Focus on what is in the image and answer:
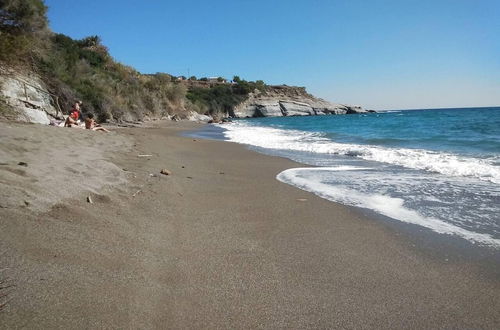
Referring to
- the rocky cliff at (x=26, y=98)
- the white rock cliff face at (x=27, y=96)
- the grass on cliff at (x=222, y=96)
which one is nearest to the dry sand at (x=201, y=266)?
the rocky cliff at (x=26, y=98)

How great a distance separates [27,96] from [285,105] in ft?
250

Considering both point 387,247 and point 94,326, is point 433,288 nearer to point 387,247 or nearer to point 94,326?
point 387,247

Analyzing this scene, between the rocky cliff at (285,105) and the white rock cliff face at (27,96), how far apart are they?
6060cm

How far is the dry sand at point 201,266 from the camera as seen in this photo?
228 cm

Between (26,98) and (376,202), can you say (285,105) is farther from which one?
(376,202)

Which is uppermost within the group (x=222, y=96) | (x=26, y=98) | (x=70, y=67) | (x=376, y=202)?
(x=222, y=96)

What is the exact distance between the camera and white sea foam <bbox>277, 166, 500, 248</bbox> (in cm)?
412

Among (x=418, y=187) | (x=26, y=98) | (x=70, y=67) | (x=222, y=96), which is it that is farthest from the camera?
(x=222, y=96)

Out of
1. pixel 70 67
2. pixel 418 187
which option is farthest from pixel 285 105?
pixel 418 187

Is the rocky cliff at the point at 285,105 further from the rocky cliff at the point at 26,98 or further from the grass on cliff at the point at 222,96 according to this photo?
the rocky cliff at the point at 26,98

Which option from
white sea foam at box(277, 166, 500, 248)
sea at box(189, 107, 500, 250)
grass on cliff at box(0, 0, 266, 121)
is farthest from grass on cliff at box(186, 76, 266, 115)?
white sea foam at box(277, 166, 500, 248)

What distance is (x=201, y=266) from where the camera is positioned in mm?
3020

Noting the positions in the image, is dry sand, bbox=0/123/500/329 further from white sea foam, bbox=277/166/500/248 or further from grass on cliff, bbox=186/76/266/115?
grass on cliff, bbox=186/76/266/115

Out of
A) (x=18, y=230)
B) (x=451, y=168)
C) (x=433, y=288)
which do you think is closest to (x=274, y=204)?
(x=433, y=288)
